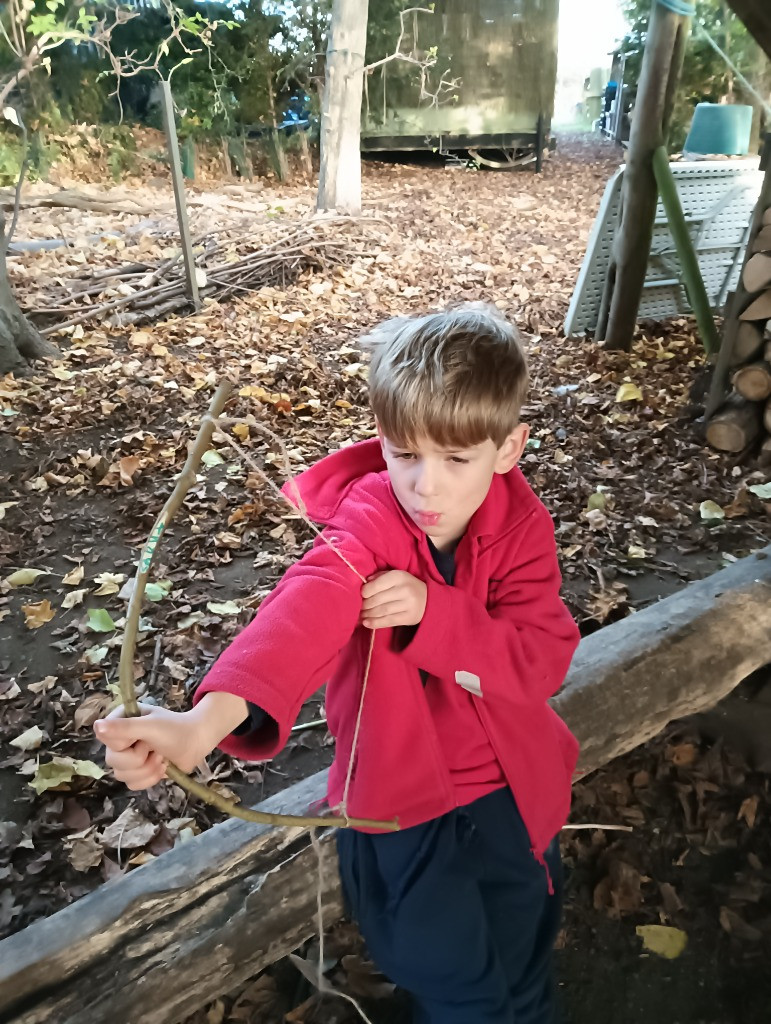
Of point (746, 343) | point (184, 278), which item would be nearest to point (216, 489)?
point (746, 343)

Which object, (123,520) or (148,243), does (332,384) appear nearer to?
(123,520)

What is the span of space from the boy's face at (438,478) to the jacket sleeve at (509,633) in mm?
133

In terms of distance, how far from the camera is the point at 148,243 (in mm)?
7812

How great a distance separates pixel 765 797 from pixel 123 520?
3.07 m

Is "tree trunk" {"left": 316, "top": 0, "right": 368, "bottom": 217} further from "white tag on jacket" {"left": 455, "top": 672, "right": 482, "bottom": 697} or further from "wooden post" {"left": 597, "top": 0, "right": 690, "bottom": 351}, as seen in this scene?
"white tag on jacket" {"left": 455, "top": 672, "right": 482, "bottom": 697}

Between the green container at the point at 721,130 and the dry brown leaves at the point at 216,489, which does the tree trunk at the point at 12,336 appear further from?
the green container at the point at 721,130

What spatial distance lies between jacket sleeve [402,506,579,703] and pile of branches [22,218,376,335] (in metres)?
5.59

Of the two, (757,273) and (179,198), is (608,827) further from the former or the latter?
(179,198)

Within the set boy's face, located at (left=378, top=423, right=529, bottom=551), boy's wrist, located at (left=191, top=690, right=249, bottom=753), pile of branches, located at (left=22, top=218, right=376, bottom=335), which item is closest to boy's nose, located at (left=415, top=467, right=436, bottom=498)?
boy's face, located at (left=378, top=423, right=529, bottom=551)

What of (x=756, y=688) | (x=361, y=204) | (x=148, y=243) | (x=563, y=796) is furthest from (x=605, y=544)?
(x=361, y=204)

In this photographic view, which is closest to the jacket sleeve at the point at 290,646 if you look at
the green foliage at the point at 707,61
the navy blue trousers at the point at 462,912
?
the navy blue trousers at the point at 462,912

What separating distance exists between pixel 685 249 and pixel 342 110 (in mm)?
5619

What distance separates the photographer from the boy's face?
1.37 meters

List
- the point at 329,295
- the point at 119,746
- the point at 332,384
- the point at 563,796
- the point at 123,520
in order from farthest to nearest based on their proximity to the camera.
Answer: the point at 329,295 → the point at 332,384 → the point at 123,520 → the point at 563,796 → the point at 119,746
